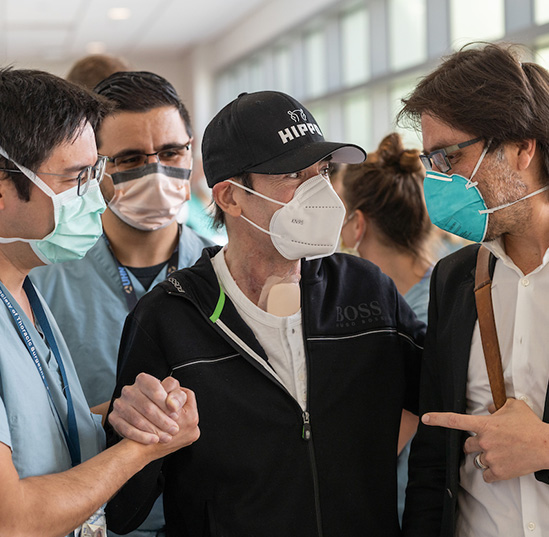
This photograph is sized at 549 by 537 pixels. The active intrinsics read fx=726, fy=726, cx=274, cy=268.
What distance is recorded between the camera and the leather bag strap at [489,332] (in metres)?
1.51

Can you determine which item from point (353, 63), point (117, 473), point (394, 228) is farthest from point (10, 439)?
point (353, 63)

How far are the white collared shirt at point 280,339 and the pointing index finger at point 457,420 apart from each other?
11.3 inches

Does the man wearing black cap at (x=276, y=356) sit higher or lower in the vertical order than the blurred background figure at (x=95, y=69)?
lower

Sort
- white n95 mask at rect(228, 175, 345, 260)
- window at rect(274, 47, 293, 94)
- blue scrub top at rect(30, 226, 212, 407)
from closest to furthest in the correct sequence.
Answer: white n95 mask at rect(228, 175, 345, 260) < blue scrub top at rect(30, 226, 212, 407) < window at rect(274, 47, 293, 94)

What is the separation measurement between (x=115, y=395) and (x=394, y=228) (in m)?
1.28

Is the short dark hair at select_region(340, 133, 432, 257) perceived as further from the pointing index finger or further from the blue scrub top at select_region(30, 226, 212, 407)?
→ the pointing index finger

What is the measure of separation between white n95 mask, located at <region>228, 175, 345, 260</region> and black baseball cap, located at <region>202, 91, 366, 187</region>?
0.24 ft

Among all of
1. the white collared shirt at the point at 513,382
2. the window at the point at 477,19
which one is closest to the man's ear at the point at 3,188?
the white collared shirt at the point at 513,382

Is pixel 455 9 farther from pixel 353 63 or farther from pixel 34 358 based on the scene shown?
pixel 34 358

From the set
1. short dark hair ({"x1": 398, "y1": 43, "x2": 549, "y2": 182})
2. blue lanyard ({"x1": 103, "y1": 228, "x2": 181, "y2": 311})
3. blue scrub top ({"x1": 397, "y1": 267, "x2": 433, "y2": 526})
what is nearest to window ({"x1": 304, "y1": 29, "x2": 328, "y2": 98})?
blue scrub top ({"x1": 397, "y1": 267, "x2": 433, "y2": 526})

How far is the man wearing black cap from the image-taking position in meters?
1.58

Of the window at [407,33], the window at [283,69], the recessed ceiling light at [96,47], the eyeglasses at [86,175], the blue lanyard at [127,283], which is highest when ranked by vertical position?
the recessed ceiling light at [96,47]

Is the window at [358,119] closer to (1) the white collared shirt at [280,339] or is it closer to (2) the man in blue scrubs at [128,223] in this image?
(2) the man in blue scrubs at [128,223]

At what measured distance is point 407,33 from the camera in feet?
21.6
